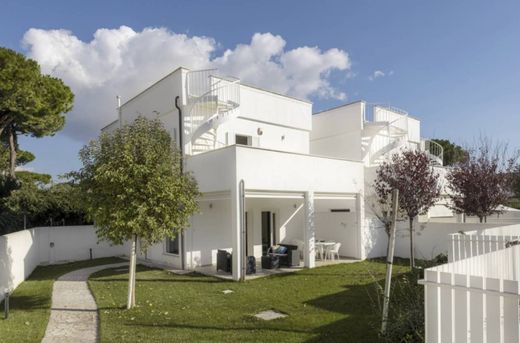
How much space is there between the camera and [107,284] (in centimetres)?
1205

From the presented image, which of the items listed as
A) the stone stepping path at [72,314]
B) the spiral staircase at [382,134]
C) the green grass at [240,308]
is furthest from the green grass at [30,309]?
the spiral staircase at [382,134]

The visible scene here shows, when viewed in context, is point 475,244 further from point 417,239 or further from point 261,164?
point 417,239

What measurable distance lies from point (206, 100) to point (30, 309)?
8.89 m

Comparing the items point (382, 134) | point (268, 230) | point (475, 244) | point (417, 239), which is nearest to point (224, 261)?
point (268, 230)

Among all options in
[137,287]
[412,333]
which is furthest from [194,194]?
[412,333]

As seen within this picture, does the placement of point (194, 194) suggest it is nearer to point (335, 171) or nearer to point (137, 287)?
point (137, 287)

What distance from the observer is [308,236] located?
14250 mm

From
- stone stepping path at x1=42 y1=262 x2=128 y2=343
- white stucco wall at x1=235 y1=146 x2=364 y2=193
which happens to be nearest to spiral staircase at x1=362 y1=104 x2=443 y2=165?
white stucco wall at x1=235 y1=146 x2=364 y2=193

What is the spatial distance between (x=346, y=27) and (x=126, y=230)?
966cm

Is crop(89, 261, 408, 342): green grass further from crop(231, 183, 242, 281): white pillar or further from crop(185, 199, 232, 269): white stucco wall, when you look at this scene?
crop(185, 199, 232, 269): white stucco wall

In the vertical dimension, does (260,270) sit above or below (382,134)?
below

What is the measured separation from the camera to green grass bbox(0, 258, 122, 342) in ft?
23.1

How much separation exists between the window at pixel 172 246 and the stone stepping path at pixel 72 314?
12.2ft

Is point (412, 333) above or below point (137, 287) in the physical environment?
above
